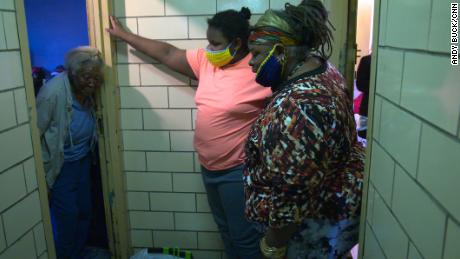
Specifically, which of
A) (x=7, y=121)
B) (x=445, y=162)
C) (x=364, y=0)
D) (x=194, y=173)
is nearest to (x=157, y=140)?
(x=194, y=173)

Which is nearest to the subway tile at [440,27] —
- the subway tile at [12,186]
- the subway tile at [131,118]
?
the subway tile at [12,186]

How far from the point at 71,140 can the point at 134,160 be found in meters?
0.37

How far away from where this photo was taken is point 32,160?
137cm

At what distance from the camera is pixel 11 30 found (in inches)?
49.1

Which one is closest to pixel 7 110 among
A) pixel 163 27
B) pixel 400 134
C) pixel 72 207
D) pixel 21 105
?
pixel 21 105

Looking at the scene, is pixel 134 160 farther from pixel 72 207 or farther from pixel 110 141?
A: pixel 72 207

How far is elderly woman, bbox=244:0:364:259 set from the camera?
3.59ft

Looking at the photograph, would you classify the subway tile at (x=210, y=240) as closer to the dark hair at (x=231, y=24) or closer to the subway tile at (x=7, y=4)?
the dark hair at (x=231, y=24)

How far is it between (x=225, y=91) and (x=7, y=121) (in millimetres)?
918

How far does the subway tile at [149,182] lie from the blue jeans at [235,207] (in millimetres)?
340

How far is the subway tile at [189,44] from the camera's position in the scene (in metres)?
1.97

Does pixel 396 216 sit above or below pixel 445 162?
below

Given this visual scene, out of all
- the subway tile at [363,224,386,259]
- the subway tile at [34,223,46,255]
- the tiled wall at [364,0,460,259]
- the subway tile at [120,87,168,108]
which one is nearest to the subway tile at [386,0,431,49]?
the tiled wall at [364,0,460,259]

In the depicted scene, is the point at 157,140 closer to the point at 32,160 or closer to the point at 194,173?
the point at 194,173
